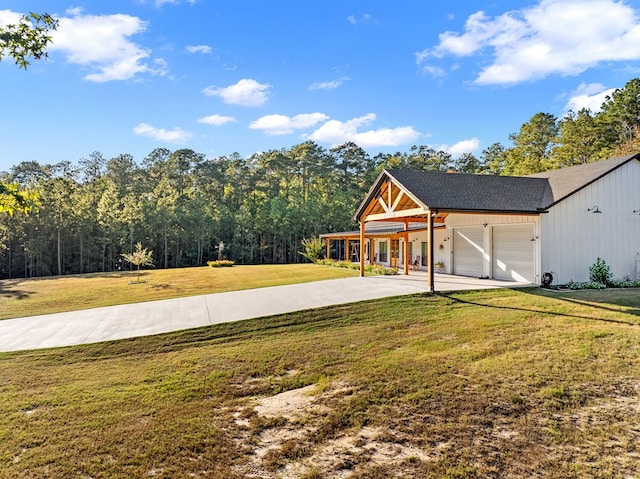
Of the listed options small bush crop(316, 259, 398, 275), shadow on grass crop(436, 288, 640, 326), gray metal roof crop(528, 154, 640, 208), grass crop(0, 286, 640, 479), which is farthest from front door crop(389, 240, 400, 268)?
grass crop(0, 286, 640, 479)

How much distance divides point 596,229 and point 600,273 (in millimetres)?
1547

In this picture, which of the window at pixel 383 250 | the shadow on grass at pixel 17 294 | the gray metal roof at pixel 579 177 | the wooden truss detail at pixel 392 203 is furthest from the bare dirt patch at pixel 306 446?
the window at pixel 383 250

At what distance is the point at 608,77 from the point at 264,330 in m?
29.3

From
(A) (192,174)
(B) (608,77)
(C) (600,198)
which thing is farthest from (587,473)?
(A) (192,174)

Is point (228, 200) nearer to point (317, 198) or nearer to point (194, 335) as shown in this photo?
point (317, 198)

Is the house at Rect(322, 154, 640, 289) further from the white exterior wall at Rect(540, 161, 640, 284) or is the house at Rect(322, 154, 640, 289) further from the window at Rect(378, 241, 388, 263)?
the window at Rect(378, 241, 388, 263)

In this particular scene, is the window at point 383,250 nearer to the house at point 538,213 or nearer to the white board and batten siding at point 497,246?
the white board and batten siding at point 497,246

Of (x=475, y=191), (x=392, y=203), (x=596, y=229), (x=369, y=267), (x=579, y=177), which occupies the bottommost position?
(x=369, y=267)

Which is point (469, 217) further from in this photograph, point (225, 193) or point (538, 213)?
point (225, 193)

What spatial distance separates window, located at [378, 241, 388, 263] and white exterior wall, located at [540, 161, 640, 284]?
1334 cm

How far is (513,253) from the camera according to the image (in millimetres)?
13734

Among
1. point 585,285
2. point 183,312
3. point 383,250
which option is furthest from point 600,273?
point 383,250

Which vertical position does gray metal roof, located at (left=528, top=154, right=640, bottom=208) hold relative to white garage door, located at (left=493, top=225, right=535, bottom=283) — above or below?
above

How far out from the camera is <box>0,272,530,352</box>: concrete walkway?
27.6 ft
